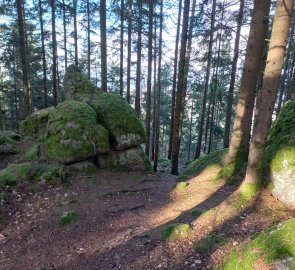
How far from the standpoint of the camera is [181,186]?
27.7 ft

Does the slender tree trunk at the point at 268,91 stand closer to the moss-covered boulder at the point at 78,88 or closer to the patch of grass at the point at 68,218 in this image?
the patch of grass at the point at 68,218

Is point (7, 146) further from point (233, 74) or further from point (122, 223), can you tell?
point (233, 74)

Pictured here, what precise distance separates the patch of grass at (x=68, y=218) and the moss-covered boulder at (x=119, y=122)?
12.1 ft

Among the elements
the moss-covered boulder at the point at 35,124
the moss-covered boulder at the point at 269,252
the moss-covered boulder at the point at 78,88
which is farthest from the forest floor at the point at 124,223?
the moss-covered boulder at the point at 78,88

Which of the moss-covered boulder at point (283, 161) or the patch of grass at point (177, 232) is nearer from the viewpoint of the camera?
the patch of grass at point (177, 232)

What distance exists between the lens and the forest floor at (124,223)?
4.85m

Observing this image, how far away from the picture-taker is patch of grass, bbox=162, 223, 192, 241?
17.1 ft

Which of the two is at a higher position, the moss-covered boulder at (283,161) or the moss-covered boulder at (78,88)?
the moss-covered boulder at (78,88)

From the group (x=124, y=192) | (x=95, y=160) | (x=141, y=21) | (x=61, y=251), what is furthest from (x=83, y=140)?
(x=141, y=21)

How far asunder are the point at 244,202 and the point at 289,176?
1082mm

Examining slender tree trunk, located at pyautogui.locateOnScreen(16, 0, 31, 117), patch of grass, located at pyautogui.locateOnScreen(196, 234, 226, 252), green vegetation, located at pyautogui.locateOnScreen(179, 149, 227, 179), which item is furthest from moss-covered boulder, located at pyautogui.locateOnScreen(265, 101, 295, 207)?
slender tree trunk, located at pyautogui.locateOnScreen(16, 0, 31, 117)

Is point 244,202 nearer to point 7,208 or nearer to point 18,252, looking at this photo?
point 18,252

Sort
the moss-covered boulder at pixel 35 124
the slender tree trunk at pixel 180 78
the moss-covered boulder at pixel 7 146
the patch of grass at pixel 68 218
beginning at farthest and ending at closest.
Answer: the moss-covered boulder at pixel 35 124
the slender tree trunk at pixel 180 78
the moss-covered boulder at pixel 7 146
the patch of grass at pixel 68 218

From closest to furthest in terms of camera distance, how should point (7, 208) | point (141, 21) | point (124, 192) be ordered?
point (7, 208)
point (124, 192)
point (141, 21)
